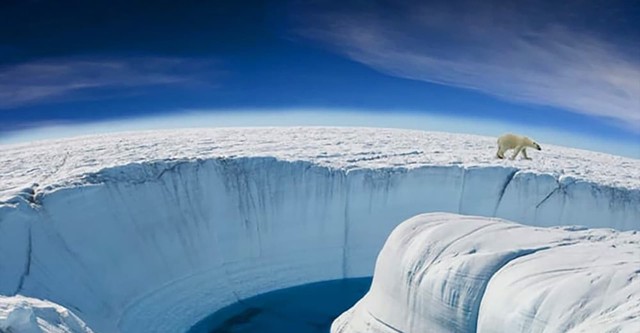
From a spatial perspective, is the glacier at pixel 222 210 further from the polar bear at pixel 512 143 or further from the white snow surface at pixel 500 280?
the white snow surface at pixel 500 280

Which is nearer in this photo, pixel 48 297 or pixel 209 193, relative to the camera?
pixel 48 297

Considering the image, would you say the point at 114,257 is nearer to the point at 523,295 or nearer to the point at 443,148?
the point at 523,295

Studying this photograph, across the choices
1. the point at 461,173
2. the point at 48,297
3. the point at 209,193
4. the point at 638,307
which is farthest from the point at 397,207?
the point at 638,307

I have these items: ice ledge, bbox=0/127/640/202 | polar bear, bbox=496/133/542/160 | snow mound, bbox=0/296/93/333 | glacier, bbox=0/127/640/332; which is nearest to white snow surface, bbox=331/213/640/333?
snow mound, bbox=0/296/93/333

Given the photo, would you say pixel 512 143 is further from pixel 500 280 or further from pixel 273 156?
pixel 500 280

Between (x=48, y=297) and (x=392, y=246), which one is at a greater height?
(x=392, y=246)

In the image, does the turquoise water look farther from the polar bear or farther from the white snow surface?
the polar bear

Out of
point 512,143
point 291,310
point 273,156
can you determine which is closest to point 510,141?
point 512,143
